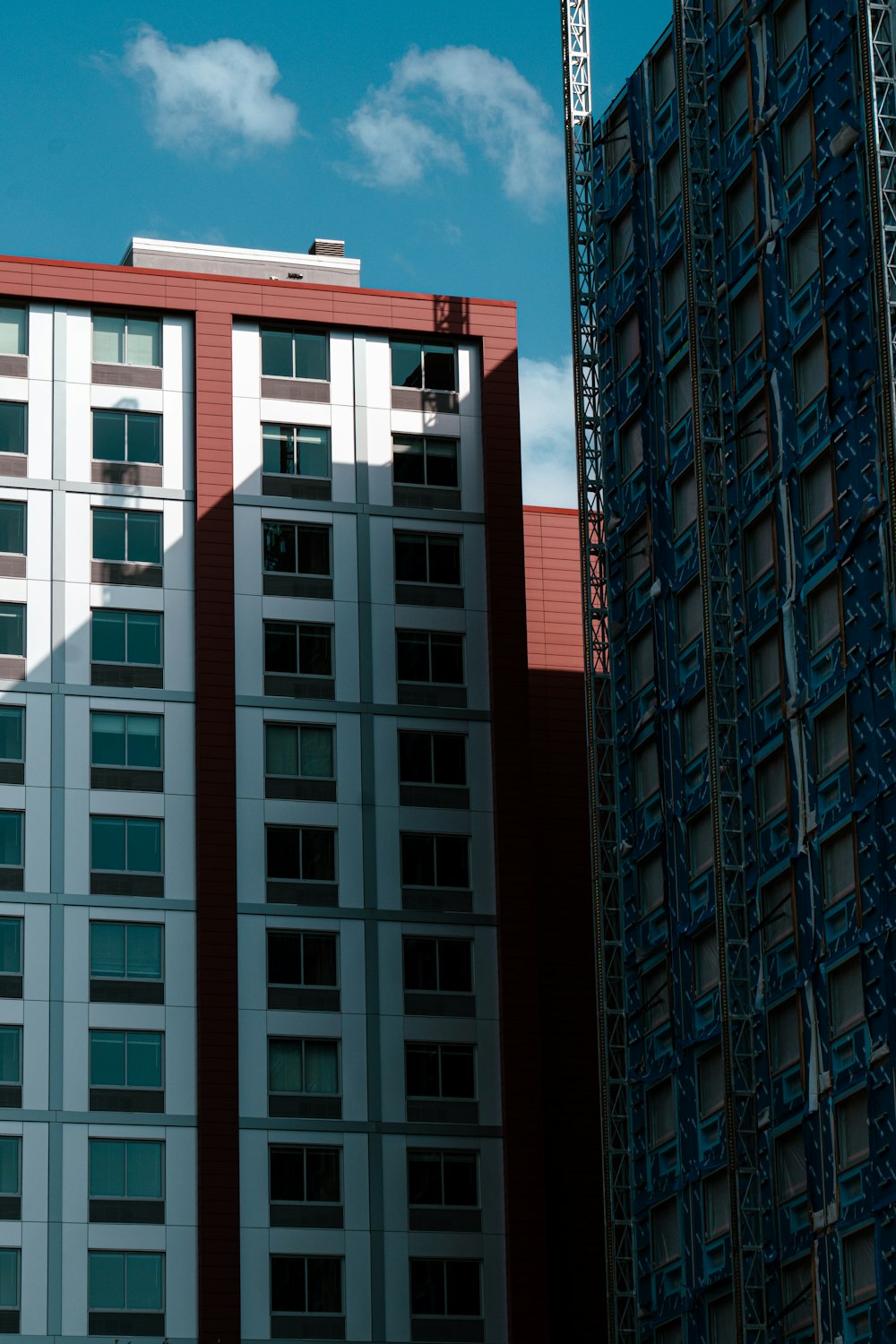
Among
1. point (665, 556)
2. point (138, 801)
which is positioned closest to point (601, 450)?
point (665, 556)

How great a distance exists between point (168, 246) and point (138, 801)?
24.5 m

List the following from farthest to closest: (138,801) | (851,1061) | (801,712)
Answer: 1. (138,801)
2. (801,712)
3. (851,1061)

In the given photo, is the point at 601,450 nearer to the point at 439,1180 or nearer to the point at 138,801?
the point at 138,801

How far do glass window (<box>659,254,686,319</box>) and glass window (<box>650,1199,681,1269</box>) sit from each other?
2976cm

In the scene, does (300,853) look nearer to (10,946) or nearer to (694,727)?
(10,946)

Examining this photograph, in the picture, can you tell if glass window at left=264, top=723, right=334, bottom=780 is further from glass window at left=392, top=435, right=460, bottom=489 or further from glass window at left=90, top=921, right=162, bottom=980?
glass window at left=392, top=435, right=460, bottom=489

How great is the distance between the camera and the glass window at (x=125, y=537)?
98250 mm

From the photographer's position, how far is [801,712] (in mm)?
75562

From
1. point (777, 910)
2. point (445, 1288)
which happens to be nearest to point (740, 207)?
point (777, 910)

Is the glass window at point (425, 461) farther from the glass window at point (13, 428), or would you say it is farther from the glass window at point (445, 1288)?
the glass window at point (445, 1288)

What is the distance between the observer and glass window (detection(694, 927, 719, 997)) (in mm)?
81062

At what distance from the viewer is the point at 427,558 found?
333 ft

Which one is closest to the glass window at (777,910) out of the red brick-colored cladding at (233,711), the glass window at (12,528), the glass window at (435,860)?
the red brick-colored cladding at (233,711)

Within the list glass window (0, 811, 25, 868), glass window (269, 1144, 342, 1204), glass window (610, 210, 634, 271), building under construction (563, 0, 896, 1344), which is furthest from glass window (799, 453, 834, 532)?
glass window (0, 811, 25, 868)
